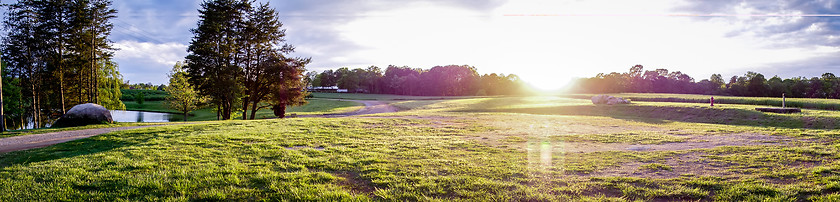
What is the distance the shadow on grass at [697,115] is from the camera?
62.1 feet

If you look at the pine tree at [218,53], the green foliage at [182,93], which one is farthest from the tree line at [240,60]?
the green foliage at [182,93]

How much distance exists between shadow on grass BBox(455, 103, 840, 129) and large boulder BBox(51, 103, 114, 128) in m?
30.8

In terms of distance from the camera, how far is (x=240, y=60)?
105ft

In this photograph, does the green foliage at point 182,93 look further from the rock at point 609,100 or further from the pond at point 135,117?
the rock at point 609,100

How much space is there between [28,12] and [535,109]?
4495 centimetres

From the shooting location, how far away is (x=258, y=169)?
7148 millimetres

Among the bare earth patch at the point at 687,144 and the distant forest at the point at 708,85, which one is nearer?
the bare earth patch at the point at 687,144

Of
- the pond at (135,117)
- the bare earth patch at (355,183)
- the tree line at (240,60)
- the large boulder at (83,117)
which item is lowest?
the pond at (135,117)

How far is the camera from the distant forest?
74.5 meters

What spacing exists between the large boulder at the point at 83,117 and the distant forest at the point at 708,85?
316 feet

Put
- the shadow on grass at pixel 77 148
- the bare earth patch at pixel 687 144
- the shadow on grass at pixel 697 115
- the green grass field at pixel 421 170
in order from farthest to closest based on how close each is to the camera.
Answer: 1. the shadow on grass at pixel 697 115
2. the bare earth patch at pixel 687 144
3. the shadow on grass at pixel 77 148
4. the green grass field at pixel 421 170

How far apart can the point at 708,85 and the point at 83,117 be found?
122m

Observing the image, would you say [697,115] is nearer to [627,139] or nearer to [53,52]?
[627,139]

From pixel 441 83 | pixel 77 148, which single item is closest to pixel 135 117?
pixel 77 148
